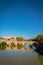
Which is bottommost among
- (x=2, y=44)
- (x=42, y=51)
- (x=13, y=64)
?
(x=13, y=64)

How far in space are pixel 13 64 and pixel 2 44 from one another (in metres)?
17.4

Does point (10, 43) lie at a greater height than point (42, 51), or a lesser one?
greater

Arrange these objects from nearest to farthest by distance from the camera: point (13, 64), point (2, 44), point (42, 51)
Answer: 1. point (13, 64)
2. point (42, 51)
3. point (2, 44)

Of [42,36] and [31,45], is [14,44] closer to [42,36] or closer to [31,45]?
[31,45]

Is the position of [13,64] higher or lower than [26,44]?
lower

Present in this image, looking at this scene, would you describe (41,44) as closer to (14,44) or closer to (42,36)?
(14,44)

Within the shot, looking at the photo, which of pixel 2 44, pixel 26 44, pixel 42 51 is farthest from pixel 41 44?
pixel 26 44

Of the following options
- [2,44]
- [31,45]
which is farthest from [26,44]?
[2,44]

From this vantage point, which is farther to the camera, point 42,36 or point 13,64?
point 42,36

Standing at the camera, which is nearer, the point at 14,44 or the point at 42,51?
the point at 42,51

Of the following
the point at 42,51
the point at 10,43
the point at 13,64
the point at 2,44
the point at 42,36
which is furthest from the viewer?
the point at 42,36

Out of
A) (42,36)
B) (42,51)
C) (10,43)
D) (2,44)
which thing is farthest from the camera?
(42,36)

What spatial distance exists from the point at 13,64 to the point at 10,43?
19.3m

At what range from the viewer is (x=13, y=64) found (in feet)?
29.0
